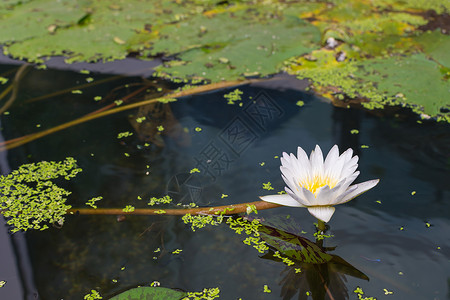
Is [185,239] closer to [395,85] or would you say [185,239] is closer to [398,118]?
[398,118]

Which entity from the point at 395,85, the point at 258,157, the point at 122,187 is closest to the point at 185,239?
the point at 122,187

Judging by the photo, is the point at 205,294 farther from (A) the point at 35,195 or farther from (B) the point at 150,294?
(A) the point at 35,195

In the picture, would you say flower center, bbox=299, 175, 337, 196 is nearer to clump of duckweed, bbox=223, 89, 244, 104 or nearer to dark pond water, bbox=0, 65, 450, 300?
dark pond water, bbox=0, 65, 450, 300

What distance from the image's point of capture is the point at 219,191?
2.04 metres

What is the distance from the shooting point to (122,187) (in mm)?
2113

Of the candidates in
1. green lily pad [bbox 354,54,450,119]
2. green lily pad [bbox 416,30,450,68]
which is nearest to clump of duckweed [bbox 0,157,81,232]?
green lily pad [bbox 354,54,450,119]

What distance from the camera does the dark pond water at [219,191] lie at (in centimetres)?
161

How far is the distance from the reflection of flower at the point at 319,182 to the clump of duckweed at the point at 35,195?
1129mm

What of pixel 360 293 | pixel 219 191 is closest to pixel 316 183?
pixel 360 293

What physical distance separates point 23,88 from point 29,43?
0.81 metres

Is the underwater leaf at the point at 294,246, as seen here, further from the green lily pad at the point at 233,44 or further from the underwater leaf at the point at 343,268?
the green lily pad at the point at 233,44

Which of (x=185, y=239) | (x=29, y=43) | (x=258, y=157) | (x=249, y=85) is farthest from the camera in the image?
(x=29, y=43)

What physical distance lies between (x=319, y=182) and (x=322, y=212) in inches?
6.4

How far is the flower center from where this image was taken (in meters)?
1.63
